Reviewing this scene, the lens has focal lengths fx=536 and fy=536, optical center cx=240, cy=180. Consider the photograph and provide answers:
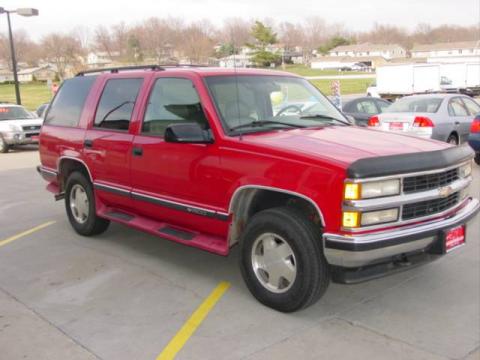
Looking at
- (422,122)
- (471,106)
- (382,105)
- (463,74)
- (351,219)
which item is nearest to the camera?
(351,219)

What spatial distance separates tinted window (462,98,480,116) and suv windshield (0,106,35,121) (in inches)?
501

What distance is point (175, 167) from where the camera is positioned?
4.77 metres

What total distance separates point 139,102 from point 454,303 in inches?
133

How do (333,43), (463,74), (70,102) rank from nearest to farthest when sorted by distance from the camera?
(70,102), (463,74), (333,43)

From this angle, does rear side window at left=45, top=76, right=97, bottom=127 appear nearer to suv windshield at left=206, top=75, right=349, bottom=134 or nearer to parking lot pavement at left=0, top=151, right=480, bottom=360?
parking lot pavement at left=0, top=151, right=480, bottom=360

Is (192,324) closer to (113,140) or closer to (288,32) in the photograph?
(113,140)

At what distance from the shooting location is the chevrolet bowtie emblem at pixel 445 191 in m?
3.93

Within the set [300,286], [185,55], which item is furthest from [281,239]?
[185,55]

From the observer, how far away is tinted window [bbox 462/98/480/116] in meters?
13.0

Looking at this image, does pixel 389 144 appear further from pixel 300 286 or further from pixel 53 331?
pixel 53 331

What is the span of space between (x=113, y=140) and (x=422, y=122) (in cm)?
806

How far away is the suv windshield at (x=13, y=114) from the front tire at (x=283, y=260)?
14.6 m

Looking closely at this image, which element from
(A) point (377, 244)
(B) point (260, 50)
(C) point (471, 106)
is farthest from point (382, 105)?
(A) point (377, 244)

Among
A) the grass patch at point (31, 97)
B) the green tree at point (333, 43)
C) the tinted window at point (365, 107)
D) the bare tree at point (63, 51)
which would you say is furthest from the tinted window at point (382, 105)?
the green tree at point (333, 43)
